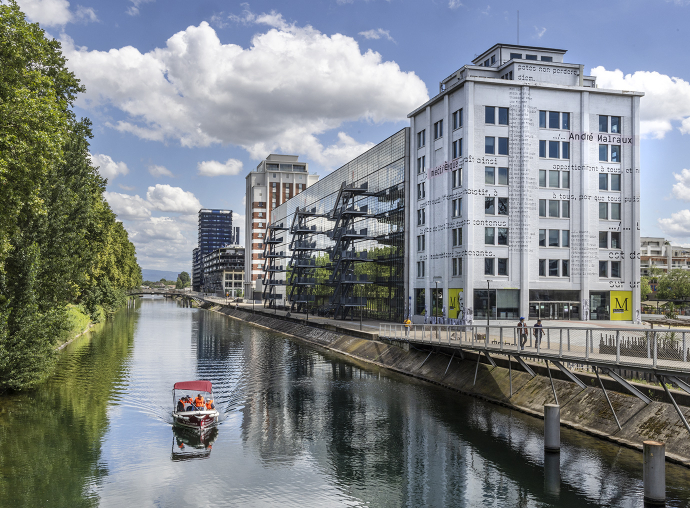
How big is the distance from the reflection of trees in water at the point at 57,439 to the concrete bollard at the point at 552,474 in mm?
16267

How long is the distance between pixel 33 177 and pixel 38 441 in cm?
1218

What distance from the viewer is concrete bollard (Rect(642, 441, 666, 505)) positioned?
1784 cm

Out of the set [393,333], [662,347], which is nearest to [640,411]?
[662,347]

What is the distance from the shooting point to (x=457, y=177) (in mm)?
59062

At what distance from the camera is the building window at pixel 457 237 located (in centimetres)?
5834

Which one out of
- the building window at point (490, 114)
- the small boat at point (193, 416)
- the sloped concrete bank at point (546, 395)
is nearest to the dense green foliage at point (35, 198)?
the small boat at point (193, 416)

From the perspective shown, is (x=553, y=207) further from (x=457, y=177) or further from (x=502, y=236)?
(x=457, y=177)

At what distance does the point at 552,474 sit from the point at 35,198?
24307mm

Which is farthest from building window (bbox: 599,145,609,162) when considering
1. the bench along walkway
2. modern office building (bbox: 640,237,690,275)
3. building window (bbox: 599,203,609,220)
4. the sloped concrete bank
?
modern office building (bbox: 640,237,690,275)

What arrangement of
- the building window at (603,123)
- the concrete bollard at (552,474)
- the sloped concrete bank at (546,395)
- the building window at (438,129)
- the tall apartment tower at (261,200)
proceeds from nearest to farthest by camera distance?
the concrete bollard at (552,474) < the sloped concrete bank at (546,395) < the building window at (603,123) < the building window at (438,129) < the tall apartment tower at (261,200)

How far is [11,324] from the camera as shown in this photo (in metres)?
29.8

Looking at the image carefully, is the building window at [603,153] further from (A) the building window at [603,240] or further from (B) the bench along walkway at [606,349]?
(B) the bench along walkway at [606,349]

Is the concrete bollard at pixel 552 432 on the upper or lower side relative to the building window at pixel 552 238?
lower

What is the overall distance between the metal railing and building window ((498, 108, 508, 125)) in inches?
1173
